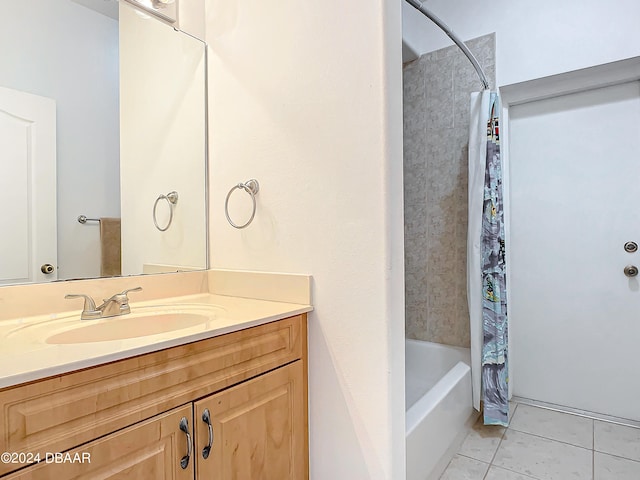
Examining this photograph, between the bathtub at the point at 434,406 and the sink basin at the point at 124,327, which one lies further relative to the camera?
the bathtub at the point at 434,406

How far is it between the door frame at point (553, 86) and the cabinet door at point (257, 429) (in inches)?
64.2

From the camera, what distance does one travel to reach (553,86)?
2.12m

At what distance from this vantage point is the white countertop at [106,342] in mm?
640

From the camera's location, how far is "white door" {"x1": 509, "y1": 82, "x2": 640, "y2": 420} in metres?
1.98

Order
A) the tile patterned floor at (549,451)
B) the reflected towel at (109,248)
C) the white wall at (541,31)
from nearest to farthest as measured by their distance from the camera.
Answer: the reflected towel at (109,248), the tile patterned floor at (549,451), the white wall at (541,31)

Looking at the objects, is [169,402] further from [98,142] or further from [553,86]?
[553,86]

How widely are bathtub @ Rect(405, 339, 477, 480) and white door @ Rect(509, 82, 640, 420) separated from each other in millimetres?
484

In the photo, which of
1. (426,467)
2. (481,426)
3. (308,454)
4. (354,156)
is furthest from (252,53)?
(481,426)

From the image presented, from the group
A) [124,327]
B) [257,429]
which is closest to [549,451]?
[257,429]

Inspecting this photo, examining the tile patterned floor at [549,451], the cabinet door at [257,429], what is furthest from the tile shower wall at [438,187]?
the cabinet door at [257,429]

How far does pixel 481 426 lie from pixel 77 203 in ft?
7.34

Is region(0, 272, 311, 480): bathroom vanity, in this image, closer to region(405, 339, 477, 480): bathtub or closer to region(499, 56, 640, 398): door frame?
region(405, 339, 477, 480): bathtub

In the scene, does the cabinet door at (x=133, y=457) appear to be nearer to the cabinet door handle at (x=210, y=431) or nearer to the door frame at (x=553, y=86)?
the cabinet door handle at (x=210, y=431)

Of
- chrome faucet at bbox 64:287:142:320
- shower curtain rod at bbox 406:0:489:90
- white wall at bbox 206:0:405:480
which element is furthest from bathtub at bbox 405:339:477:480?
shower curtain rod at bbox 406:0:489:90
